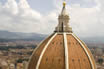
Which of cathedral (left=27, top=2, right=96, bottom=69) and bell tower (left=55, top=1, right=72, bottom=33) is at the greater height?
bell tower (left=55, top=1, right=72, bottom=33)

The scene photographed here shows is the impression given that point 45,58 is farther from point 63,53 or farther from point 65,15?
point 65,15

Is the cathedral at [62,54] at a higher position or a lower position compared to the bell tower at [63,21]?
lower

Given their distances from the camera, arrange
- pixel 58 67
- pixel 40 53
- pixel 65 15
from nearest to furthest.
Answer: pixel 58 67 < pixel 40 53 < pixel 65 15

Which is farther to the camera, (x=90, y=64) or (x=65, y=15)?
(x=65, y=15)

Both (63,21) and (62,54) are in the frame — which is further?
(63,21)

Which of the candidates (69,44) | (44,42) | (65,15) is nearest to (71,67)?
(69,44)

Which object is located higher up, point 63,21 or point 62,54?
point 63,21

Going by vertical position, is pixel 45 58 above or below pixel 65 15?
below

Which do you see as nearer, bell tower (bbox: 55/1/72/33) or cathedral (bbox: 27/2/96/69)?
cathedral (bbox: 27/2/96/69)
